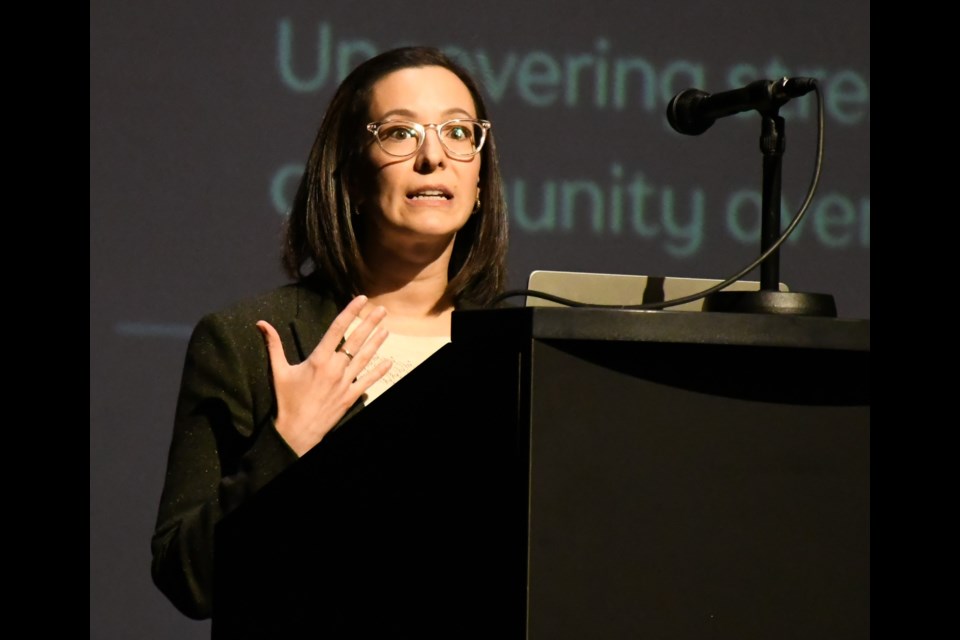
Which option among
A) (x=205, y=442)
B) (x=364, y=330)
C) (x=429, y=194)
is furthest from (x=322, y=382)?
(x=429, y=194)

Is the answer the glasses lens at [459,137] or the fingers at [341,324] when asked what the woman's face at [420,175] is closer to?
the glasses lens at [459,137]

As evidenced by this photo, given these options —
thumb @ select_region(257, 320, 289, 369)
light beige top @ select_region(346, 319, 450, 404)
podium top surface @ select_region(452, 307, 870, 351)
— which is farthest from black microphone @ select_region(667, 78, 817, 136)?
light beige top @ select_region(346, 319, 450, 404)

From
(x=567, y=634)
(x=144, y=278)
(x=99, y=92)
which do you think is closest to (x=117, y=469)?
(x=144, y=278)

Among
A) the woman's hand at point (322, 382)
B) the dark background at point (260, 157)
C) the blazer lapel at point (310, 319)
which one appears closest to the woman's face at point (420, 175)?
the blazer lapel at point (310, 319)

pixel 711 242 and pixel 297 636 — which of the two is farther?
pixel 711 242

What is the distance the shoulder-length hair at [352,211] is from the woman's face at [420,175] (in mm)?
42

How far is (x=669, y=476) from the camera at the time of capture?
0.93 meters

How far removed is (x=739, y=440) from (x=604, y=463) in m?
0.11

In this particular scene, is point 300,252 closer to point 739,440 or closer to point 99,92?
point 99,92

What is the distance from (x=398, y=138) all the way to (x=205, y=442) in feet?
1.86

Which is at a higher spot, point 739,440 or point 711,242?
point 711,242

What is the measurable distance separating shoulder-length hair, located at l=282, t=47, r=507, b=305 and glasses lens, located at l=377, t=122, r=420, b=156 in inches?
1.9

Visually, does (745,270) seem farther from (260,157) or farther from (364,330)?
(260,157)

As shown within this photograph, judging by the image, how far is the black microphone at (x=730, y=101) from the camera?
1222mm
